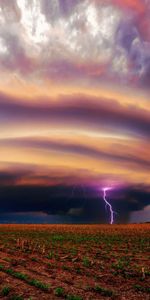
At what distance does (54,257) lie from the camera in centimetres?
3058

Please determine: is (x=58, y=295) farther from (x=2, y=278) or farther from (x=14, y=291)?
(x=2, y=278)

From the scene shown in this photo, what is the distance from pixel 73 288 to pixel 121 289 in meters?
2.54

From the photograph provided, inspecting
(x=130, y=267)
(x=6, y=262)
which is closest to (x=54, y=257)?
(x=6, y=262)

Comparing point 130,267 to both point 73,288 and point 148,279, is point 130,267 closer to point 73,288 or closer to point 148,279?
point 148,279

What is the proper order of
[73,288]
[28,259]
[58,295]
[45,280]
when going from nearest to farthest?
[58,295] < [73,288] < [45,280] < [28,259]

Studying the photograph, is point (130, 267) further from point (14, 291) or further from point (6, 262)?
point (14, 291)

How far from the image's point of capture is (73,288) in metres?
18.0

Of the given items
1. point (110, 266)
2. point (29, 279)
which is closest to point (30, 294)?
point (29, 279)

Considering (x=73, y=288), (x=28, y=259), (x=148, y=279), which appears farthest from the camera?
(x=28, y=259)

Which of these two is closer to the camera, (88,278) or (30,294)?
(30,294)

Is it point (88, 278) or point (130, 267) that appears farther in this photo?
point (130, 267)

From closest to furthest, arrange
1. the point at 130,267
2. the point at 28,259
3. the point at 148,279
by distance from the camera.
Answer: 1. the point at 148,279
2. the point at 130,267
3. the point at 28,259

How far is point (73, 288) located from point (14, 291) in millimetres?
2952

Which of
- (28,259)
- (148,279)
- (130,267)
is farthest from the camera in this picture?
(28,259)
